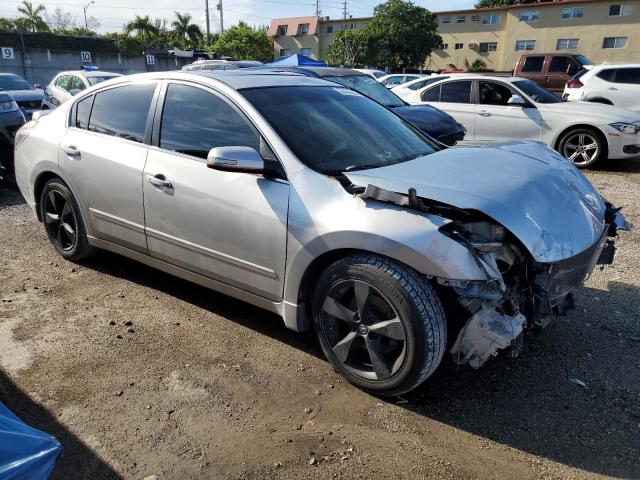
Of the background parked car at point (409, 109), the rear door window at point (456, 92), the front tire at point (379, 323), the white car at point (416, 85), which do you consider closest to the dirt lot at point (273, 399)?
the front tire at point (379, 323)

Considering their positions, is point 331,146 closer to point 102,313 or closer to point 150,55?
point 102,313

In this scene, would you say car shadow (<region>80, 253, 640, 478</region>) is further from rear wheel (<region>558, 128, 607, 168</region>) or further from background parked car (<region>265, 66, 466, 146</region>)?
rear wheel (<region>558, 128, 607, 168</region>)

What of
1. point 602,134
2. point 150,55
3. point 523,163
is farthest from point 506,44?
point 523,163

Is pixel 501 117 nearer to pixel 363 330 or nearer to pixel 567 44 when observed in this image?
pixel 363 330

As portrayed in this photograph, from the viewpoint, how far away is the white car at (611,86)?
12484 millimetres

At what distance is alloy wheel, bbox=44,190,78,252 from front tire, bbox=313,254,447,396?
8.71 feet

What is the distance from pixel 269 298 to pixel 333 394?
27.4 inches

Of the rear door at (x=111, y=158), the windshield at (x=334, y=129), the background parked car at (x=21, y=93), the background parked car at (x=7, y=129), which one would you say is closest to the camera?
the windshield at (x=334, y=129)

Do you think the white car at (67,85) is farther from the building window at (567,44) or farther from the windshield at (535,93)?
the building window at (567,44)

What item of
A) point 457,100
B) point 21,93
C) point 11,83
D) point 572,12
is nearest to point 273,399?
point 457,100

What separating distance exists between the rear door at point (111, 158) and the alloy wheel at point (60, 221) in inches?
12.7

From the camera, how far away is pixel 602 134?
8789 millimetres

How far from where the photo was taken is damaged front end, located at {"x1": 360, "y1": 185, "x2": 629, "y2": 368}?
262cm

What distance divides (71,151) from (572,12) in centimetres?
4982
